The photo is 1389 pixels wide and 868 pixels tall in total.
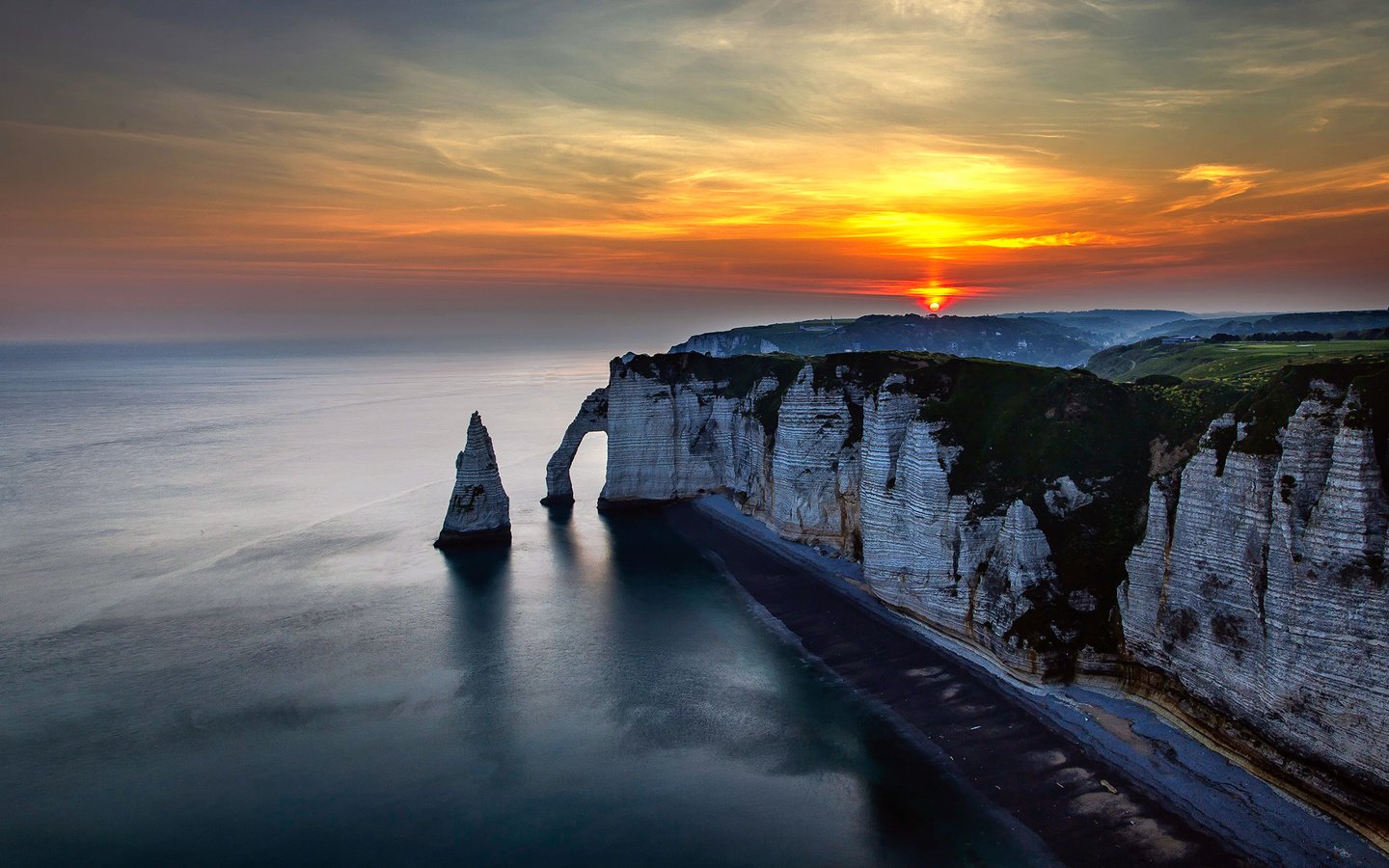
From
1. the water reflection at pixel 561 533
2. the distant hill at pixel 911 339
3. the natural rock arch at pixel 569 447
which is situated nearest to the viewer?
the water reflection at pixel 561 533

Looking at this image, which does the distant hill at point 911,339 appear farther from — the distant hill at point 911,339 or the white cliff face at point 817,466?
the white cliff face at point 817,466

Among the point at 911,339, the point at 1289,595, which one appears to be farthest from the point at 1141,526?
the point at 911,339

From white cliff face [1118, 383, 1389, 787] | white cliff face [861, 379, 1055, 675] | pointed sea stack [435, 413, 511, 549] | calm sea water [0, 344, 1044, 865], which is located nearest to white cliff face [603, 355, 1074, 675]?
white cliff face [861, 379, 1055, 675]

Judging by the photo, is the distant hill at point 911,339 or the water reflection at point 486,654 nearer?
the water reflection at point 486,654

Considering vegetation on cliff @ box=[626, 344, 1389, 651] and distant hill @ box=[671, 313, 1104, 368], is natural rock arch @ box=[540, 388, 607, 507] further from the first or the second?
distant hill @ box=[671, 313, 1104, 368]

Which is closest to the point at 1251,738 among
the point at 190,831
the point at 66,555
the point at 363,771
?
the point at 363,771

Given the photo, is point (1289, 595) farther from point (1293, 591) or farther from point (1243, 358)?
point (1243, 358)

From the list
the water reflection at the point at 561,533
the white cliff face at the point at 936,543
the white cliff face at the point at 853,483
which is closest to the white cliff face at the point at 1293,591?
the white cliff face at the point at 936,543
